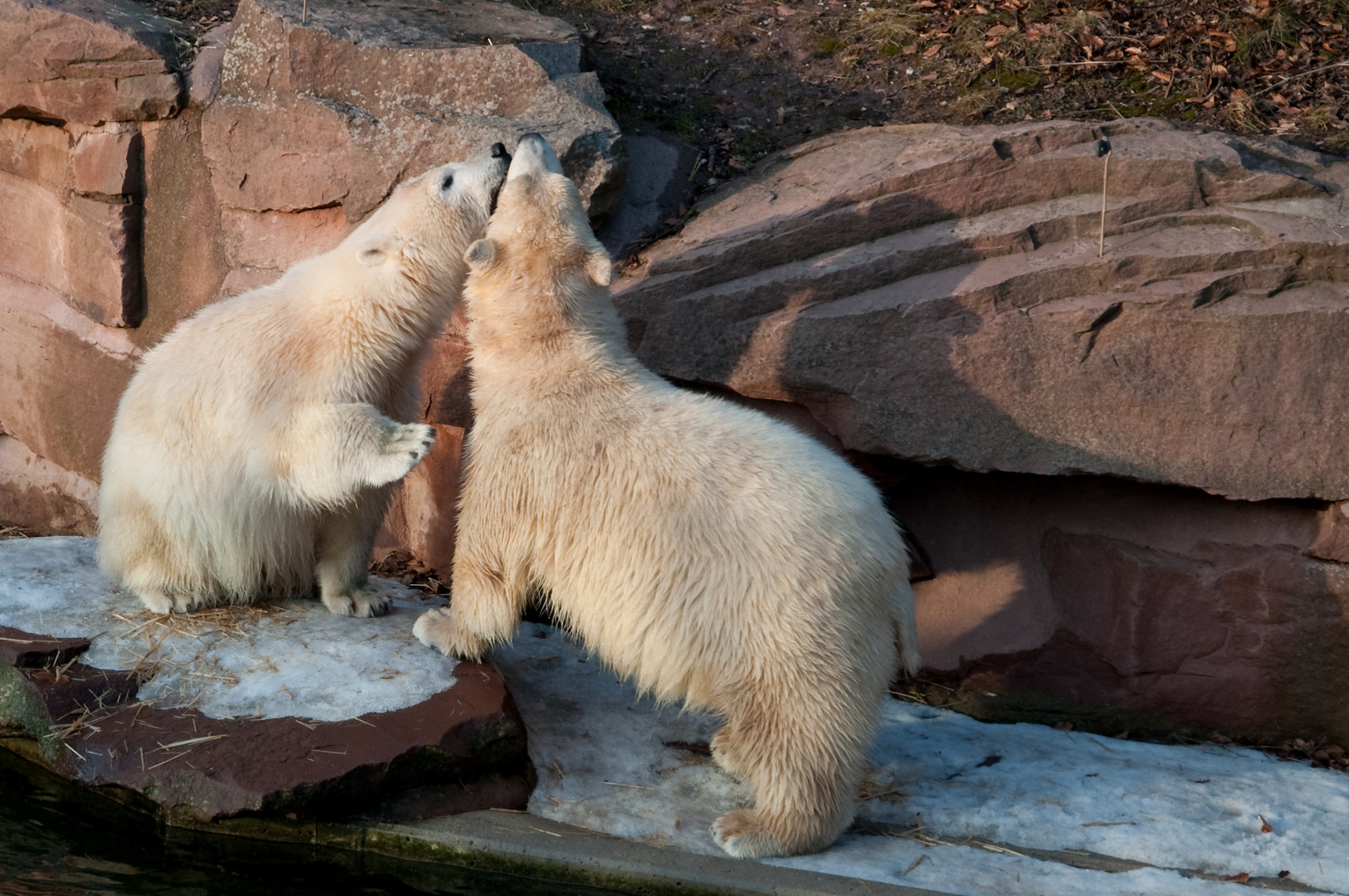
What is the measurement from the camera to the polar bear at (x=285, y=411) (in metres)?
4.91

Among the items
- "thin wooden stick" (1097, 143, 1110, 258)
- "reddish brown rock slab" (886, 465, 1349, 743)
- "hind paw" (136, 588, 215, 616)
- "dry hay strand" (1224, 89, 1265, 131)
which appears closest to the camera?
"hind paw" (136, 588, 215, 616)

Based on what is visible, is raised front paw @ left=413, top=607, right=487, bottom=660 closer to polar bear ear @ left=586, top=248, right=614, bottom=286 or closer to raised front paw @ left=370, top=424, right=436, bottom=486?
raised front paw @ left=370, top=424, right=436, bottom=486

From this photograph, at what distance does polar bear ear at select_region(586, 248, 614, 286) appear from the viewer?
15.5 ft

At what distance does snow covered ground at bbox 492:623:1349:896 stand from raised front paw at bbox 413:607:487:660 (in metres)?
0.43

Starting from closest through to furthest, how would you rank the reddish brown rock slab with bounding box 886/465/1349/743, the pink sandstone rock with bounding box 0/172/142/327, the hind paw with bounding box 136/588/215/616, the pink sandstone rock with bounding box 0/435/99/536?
the hind paw with bounding box 136/588/215/616 → the reddish brown rock slab with bounding box 886/465/1349/743 → the pink sandstone rock with bounding box 0/172/142/327 → the pink sandstone rock with bounding box 0/435/99/536

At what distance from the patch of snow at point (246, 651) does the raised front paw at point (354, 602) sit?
0.14 feet

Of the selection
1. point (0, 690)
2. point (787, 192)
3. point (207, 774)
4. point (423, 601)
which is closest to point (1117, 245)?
point (787, 192)

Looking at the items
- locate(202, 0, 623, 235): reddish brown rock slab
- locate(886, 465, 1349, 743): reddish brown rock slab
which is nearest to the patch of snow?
locate(202, 0, 623, 235): reddish brown rock slab

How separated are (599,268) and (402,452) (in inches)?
41.5

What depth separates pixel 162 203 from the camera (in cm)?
706

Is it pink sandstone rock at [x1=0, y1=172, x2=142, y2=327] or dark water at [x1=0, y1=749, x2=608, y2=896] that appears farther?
pink sandstone rock at [x1=0, y1=172, x2=142, y2=327]

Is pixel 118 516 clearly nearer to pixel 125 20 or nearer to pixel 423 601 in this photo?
pixel 423 601

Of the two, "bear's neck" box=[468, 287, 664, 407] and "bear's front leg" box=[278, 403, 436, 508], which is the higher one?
"bear's neck" box=[468, 287, 664, 407]

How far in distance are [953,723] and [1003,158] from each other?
108 inches
